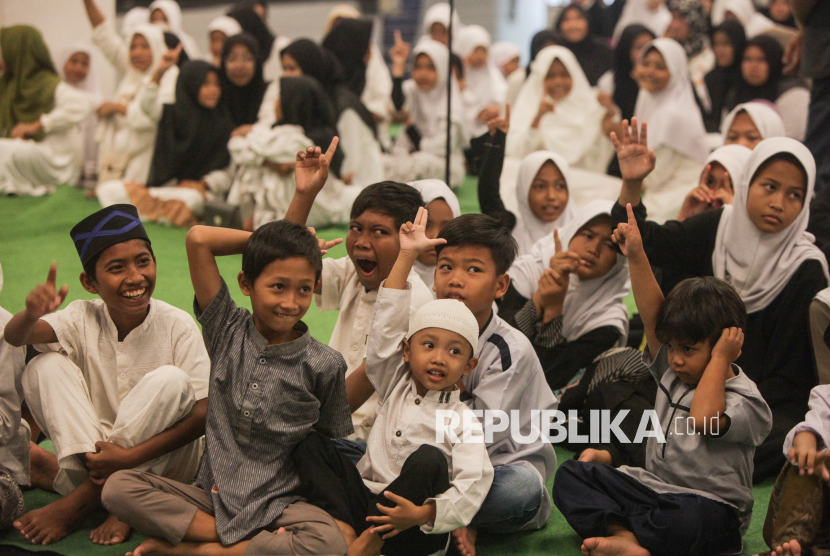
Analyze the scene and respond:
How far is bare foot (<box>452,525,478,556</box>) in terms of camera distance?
6.62 ft

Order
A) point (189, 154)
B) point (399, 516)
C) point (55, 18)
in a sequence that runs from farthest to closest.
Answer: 1. point (189, 154)
2. point (55, 18)
3. point (399, 516)

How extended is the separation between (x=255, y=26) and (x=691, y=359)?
18.9 ft

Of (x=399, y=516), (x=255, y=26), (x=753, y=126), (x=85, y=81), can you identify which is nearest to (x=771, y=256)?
(x=753, y=126)

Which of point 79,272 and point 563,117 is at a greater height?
point 563,117

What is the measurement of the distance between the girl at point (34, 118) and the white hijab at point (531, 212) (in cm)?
180

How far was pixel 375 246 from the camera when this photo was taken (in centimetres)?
233

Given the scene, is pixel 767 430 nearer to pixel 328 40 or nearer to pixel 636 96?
pixel 636 96

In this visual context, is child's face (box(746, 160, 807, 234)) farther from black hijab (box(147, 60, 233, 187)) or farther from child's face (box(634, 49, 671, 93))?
black hijab (box(147, 60, 233, 187))

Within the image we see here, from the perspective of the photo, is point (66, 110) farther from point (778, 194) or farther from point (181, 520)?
point (778, 194)

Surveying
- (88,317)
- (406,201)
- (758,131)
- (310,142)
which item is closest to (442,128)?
(310,142)

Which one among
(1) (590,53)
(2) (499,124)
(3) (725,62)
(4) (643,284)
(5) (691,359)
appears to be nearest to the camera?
(5) (691,359)

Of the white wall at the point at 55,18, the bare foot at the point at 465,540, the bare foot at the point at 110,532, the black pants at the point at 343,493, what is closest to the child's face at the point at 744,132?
the bare foot at the point at 465,540

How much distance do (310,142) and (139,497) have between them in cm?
306

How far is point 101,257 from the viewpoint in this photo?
83.8 inches
